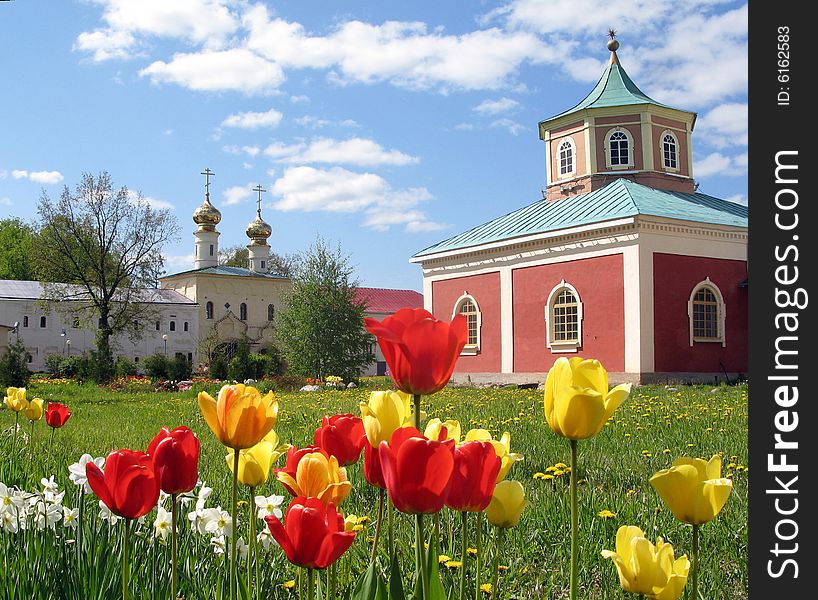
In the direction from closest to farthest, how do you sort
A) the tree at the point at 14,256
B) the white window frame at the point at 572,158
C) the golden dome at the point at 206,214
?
the white window frame at the point at 572,158 → the golden dome at the point at 206,214 → the tree at the point at 14,256

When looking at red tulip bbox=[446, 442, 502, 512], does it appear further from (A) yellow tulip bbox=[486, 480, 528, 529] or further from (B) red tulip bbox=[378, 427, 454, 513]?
(A) yellow tulip bbox=[486, 480, 528, 529]

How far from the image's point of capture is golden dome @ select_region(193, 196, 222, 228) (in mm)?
60594

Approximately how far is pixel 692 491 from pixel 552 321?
956 inches

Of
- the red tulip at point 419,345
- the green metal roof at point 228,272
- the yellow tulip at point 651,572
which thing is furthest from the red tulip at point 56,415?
the green metal roof at point 228,272

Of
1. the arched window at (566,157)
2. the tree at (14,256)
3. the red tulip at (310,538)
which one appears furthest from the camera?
the tree at (14,256)

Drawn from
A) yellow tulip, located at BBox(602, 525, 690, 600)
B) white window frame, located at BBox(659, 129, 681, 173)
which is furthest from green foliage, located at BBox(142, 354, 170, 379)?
yellow tulip, located at BBox(602, 525, 690, 600)

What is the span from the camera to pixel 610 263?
23891 millimetres

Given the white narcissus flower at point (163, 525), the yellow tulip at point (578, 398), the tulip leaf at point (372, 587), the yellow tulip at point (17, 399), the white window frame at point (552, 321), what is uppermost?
the white window frame at point (552, 321)

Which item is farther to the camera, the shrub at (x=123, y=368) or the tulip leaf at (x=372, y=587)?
the shrub at (x=123, y=368)

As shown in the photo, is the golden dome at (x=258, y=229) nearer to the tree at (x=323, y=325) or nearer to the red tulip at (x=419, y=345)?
the tree at (x=323, y=325)

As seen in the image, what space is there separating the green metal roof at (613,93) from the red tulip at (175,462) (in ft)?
92.4

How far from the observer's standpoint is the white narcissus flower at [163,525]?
265 centimetres

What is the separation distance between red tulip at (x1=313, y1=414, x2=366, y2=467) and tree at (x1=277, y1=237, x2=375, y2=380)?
2947 centimetres

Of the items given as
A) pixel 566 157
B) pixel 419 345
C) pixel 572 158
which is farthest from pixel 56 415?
pixel 566 157
